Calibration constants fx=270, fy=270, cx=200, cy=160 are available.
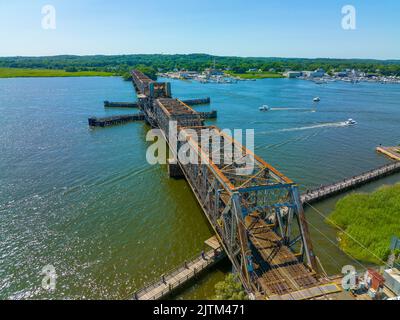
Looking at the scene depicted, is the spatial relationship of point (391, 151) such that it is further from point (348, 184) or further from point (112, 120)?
point (112, 120)

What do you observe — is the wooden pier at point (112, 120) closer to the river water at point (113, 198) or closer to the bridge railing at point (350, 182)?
the river water at point (113, 198)

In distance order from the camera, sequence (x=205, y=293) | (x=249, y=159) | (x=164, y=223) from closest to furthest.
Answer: (x=205, y=293) < (x=249, y=159) < (x=164, y=223)

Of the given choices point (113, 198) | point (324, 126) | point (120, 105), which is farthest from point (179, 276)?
point (120, 105)

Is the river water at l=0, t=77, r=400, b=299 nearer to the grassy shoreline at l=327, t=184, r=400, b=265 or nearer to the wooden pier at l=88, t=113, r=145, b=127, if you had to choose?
the grassy shoreline at l=327, t=184, r=400, b=265

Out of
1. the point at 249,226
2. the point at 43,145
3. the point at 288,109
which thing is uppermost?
the point at 288,109
